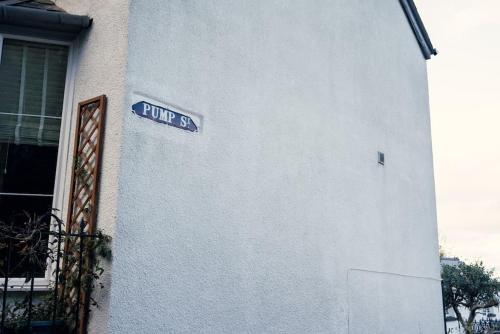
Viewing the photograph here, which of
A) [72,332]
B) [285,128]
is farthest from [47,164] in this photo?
[285,128]

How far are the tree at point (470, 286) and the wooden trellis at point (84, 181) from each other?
62.6ft

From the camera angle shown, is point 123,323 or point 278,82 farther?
point 278,82

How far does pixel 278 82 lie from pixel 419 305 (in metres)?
5.65

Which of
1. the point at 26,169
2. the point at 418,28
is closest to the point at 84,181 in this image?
the point at 26,169

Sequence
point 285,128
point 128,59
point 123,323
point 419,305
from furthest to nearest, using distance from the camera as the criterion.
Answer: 1. point 419,305
2. point 285,128
3. point 128,59
4. point 123,323

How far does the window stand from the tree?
62.9 ft

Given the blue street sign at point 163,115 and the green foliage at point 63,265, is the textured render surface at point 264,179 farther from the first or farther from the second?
the green foliage at point 63,265

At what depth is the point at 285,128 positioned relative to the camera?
6078mm

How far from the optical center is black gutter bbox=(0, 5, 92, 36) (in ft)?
14.3

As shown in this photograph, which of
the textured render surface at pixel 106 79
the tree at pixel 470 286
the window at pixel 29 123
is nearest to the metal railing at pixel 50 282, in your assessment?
the textured render surface at pixel 106 79

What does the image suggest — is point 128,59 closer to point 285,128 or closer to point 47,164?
point 47,164

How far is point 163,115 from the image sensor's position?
175 inches

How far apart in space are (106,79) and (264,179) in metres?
2.25

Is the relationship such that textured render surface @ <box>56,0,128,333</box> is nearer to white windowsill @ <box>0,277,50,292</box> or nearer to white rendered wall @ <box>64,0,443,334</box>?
white rendered wall @ <box>64,0,443,334</box>
